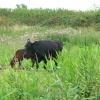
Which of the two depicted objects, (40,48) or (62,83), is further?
(40,48)

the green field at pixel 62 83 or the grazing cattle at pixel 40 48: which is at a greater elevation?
the green field at pixel 62 83

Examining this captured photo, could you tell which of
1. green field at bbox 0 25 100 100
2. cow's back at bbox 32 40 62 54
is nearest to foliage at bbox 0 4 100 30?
cow's back at bbox 32 40 62 54

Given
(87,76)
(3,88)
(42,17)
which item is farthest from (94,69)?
(42,17)

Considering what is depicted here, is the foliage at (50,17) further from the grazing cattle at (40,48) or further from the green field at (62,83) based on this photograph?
the green field at (62,83)

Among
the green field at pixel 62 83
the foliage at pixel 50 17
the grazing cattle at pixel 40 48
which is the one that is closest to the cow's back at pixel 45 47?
the grazing cattle at pixel 40 48

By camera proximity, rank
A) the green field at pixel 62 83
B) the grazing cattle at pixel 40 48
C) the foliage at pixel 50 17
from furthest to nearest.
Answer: the foliage at pixel 50 17 < the grazing cattle at pixel 40 48 < the green field at pixel 62 83

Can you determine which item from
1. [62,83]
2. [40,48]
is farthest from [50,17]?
[62,83]

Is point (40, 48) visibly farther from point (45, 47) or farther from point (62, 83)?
point (62, 83)

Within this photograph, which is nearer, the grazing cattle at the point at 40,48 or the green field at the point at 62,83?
the green field at the point at 62,83

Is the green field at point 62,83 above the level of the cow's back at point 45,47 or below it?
above

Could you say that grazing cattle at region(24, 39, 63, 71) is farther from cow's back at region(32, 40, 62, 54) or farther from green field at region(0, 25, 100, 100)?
green field at region(0, 25, 100, 100)

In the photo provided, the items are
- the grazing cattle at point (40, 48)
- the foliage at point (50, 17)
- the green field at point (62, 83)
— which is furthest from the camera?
the foliage at point (50, 17)

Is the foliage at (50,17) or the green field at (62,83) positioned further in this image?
the foliage at (50,17)

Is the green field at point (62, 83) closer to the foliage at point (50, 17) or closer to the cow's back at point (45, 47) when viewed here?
the cow's back at point (45, 47)
